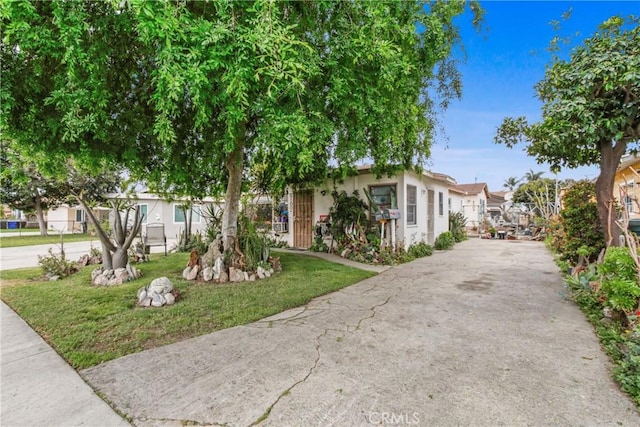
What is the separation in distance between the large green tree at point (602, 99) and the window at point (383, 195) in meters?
4.79

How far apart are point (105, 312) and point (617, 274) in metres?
6.58

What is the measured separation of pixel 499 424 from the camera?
196 centimetres

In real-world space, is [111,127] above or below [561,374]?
above

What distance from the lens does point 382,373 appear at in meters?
2.59

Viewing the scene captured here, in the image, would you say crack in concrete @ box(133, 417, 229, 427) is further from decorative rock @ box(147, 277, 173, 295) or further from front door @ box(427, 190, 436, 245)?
front door @ box(427, 190, 436, 245)

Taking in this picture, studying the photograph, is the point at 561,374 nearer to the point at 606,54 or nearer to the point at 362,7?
the point at 606,54

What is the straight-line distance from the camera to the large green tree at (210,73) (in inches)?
111

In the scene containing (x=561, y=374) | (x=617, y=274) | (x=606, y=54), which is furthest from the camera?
(x=606, y=54)

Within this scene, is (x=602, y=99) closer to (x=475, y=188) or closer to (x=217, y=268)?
(x=217, y=268)

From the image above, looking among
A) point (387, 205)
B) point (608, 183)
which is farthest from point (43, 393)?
point (387, 205)

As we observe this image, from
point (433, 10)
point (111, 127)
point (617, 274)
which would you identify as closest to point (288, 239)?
point (111, 127)

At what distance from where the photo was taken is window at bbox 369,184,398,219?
940cm

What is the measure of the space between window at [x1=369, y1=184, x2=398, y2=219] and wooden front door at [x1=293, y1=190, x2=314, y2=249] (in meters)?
2.43

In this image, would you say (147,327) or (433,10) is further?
(433,10)
